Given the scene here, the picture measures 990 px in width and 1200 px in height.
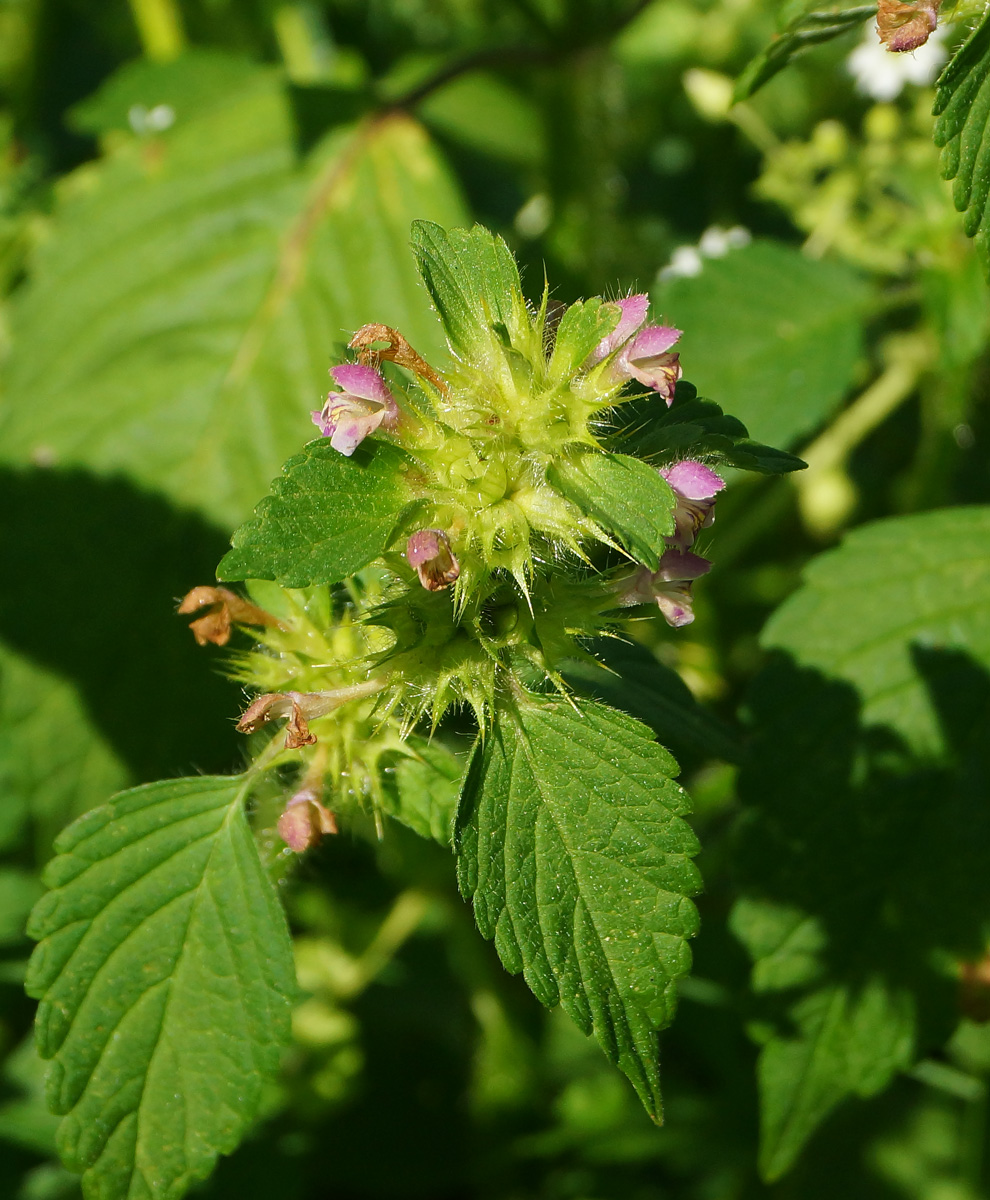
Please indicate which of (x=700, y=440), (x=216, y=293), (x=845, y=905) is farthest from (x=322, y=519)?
(x=216, y=293)

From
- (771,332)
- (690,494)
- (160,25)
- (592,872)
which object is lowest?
(771,332)

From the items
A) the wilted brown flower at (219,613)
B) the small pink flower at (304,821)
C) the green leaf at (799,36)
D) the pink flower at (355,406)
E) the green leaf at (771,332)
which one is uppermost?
the green leaf at (799,36)

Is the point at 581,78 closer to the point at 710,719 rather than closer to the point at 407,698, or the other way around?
the point at 710,719

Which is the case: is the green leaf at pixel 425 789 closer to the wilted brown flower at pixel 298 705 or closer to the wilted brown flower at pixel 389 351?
the wilted brown flower at pixel 298 705

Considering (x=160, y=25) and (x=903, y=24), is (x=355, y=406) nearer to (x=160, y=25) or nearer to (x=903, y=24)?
(x=903, y=24)

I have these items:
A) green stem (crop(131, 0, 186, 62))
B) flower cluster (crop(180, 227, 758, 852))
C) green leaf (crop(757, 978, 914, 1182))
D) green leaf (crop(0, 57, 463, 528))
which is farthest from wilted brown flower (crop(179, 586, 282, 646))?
green stem (crop(131, 0, 186, 62))

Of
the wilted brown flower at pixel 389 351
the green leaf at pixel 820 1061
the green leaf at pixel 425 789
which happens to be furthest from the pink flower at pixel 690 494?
the green leaf at pixel 820 1061

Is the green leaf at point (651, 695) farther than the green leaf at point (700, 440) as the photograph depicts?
Yes
